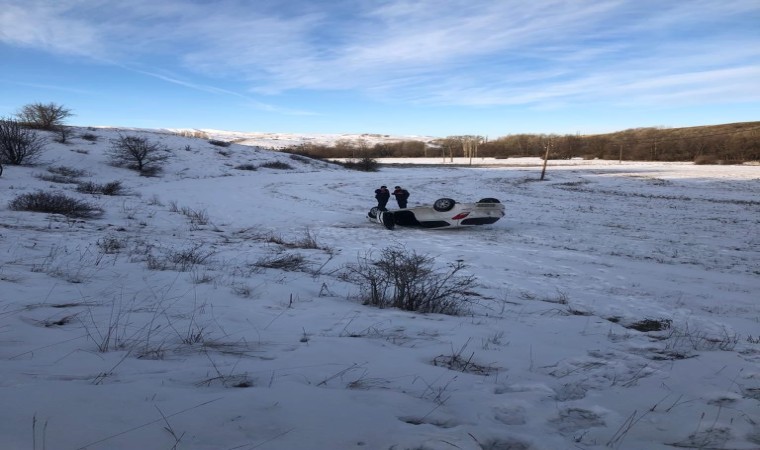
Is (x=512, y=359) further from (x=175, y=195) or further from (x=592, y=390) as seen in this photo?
(x=175, y=195)

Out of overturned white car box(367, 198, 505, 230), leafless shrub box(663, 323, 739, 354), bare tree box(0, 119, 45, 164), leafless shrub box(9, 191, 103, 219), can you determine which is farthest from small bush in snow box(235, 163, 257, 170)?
leafless shrub box(663, 323, 739, 354)

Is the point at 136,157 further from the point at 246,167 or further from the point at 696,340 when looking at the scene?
the point at 696,340

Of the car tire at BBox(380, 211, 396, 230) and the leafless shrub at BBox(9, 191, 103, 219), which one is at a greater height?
the leafless shrub at BBox(9, 191, 103, 219)

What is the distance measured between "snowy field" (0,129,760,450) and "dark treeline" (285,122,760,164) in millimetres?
36692

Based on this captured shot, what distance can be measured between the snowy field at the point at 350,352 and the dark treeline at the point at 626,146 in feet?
120

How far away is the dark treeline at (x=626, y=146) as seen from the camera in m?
57.0

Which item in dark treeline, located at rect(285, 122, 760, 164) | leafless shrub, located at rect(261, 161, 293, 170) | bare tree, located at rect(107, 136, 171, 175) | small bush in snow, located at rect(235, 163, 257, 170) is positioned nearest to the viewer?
bare tree, located at rect(107, 136, 171, 175)

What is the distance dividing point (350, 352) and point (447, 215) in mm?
9922

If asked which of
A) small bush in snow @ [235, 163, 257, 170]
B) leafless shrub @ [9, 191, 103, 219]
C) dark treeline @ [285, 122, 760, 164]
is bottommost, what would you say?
leafless shrub @ [9, 191, 103, 219]

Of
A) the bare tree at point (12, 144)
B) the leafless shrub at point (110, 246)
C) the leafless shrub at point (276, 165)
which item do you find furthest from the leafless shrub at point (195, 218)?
the leafless shrub at point (276, 165)

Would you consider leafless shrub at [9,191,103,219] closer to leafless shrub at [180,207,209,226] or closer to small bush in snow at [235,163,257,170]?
leafless shrub at [180,207,209,226]

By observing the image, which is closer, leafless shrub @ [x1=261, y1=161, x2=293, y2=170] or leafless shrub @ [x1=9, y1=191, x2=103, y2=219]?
leafless shrub @ [x1=9, y1=191, x2=103, y2=219]

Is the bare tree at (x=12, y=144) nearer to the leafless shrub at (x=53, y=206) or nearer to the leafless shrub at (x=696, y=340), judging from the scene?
the leafless shrub at (x=53, y=206)

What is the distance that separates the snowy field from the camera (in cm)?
212
